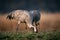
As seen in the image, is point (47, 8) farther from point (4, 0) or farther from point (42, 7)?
point (4, 0)

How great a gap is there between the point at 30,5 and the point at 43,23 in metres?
0.88

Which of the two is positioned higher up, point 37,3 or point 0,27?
point 37,3

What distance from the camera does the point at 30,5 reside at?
10.5 metres

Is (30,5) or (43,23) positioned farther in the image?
(43,23)

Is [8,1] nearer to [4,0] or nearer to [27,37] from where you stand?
[4,0]

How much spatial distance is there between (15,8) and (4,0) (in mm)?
529

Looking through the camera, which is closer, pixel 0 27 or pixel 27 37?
pixel 27 37

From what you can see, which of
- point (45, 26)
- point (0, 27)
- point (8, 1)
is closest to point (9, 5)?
point (8, 1)

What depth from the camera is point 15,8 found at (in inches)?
417

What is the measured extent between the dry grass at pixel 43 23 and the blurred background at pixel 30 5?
28 cm

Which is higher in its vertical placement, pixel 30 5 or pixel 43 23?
pixel 30 5

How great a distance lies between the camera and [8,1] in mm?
10602

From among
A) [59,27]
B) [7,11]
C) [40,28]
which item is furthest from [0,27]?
[59,27]

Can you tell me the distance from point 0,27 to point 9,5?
0.93 metres
